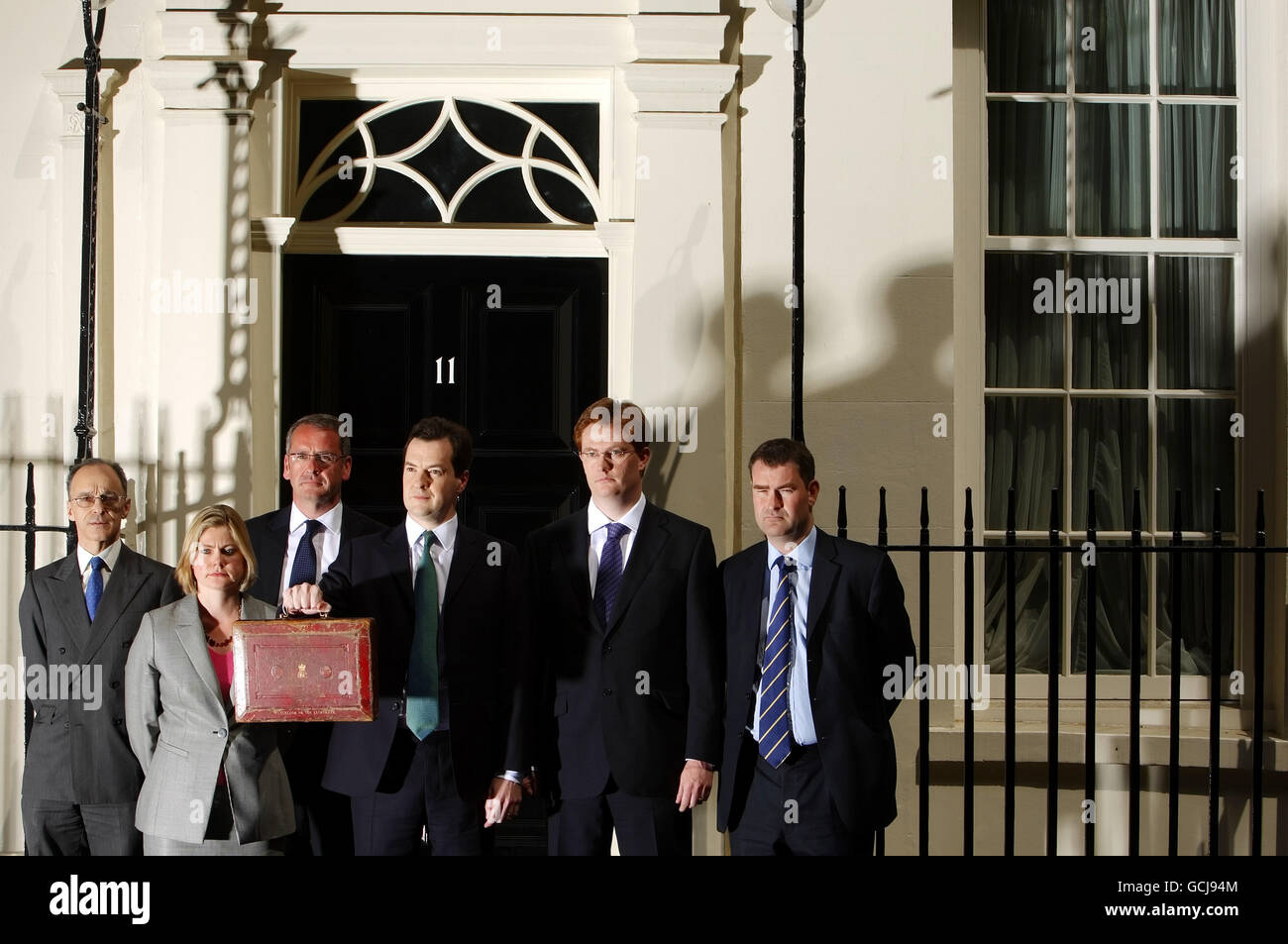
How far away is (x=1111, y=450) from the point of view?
592cm

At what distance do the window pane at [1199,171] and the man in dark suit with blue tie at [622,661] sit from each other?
11.3 feet

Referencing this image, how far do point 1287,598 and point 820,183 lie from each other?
2942mm

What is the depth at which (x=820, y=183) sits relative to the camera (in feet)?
18.7

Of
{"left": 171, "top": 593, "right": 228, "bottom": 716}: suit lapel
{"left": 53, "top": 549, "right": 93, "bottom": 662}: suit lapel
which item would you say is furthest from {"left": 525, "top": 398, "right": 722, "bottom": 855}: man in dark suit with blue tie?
{"left": 53, "top": 549, "right": 93, "bottom": 662}: suit lapel

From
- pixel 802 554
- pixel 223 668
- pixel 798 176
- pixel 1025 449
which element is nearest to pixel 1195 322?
pixel 1025 449

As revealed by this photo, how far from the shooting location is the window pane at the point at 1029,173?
591cm

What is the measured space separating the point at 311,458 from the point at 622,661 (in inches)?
49.0

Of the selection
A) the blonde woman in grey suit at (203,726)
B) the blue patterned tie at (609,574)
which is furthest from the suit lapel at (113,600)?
the blue patterned tie at (609,574)

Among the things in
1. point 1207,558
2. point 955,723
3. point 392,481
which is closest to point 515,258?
point 392,481

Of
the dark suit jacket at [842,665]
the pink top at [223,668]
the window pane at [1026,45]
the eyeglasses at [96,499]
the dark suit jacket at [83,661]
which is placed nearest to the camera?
the pink top at [223,668]

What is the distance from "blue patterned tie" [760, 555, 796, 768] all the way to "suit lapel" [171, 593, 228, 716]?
1.64m

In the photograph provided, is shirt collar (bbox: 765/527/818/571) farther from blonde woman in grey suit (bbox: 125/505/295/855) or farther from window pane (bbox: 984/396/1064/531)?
window pane (bbox: 984/396/1064/531)

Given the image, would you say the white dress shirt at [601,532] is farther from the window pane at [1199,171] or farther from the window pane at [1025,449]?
the window pane at [1199,171]

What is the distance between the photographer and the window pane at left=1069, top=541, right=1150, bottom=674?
5.88 metres
